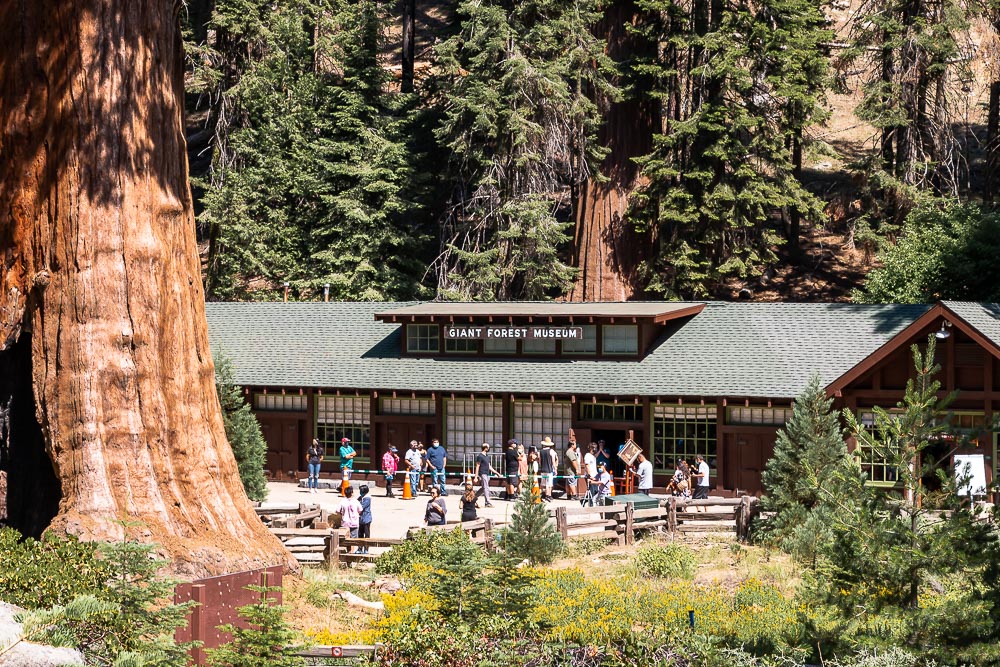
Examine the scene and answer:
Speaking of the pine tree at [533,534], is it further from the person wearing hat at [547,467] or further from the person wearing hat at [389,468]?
the person wearing hat at [389,468]

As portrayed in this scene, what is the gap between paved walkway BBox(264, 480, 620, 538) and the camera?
28.3 m

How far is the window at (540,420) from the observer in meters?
35.6


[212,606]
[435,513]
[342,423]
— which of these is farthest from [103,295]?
[342,423]

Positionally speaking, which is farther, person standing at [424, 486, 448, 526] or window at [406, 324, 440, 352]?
window at [406, 324, 440, 352]

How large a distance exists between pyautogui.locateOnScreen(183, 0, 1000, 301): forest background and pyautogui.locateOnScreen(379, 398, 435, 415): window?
10277mm

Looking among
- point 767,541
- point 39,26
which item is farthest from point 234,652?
point 767,541

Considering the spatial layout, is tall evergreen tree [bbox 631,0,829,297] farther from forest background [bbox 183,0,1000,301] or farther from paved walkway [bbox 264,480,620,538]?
paved walkway [bbox 264,480,620,538]

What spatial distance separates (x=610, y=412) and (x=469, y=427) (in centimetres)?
421

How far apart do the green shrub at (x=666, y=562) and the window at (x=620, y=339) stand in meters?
13.3

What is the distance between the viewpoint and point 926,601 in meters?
16.4

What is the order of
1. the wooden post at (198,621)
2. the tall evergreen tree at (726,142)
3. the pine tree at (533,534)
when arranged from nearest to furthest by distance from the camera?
the wooden post at (198,621)
the pine tree at (533,534)
the tall evergreen tree at (726,142)

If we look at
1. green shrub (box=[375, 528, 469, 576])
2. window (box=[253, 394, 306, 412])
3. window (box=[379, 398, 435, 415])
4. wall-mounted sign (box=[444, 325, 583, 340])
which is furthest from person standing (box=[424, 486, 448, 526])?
window (box=[253, 394, 306, 412])

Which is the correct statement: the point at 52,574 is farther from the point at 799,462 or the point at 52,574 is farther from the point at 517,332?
the point at 517,332

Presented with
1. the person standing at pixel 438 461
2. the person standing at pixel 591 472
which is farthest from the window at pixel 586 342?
the person standing at pixel 438 461
